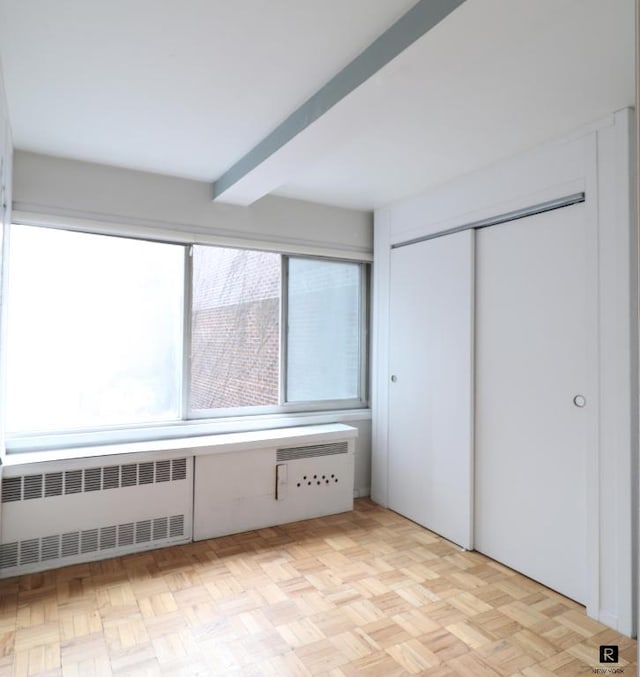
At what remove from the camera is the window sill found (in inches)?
114

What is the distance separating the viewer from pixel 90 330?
3176 mm

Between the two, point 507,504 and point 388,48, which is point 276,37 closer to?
point 388,48

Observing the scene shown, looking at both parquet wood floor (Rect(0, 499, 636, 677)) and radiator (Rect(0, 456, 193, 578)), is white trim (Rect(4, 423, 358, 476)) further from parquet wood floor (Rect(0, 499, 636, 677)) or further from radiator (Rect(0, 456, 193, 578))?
parquet wood floor (Rect(0, 499, 636, 677))

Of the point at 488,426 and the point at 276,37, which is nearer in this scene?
the point at 276,37

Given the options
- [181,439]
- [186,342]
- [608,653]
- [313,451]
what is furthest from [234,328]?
[608,653]

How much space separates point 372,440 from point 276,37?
3.13m

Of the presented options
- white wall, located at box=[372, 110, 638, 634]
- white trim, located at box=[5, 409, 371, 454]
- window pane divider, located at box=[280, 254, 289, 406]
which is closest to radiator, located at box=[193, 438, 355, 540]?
white trim, located at box=[5, 409, 371, 454]

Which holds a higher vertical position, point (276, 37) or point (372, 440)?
point (276, 37)

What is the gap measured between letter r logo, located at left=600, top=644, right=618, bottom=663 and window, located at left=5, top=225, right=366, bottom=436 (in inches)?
95.8

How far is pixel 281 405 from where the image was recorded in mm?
3867

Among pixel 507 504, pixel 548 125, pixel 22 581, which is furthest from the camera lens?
→ pixel 507 504

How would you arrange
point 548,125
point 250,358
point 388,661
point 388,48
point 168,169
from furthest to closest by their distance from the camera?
point 250,358 → point 168,169 → point 548,125 → point 388,661 → point 388,48

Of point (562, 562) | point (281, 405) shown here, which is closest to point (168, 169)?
point (281, 405)

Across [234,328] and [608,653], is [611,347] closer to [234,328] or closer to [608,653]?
[608,653]
